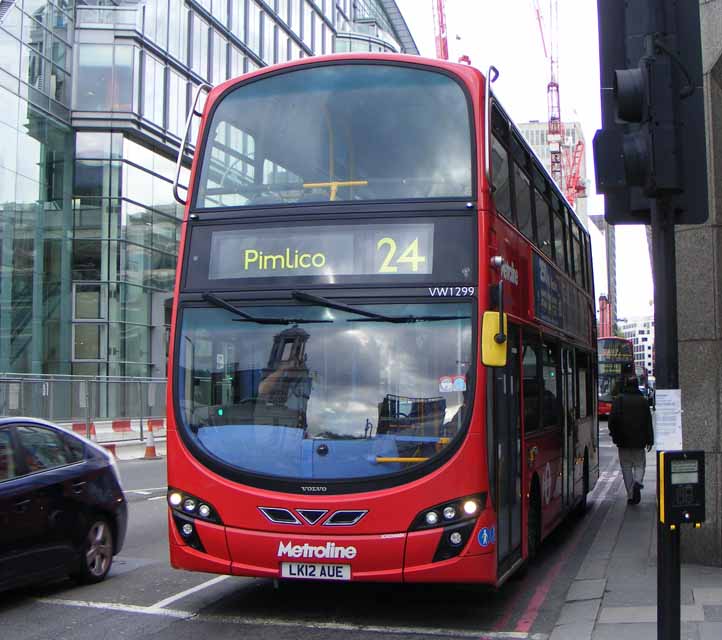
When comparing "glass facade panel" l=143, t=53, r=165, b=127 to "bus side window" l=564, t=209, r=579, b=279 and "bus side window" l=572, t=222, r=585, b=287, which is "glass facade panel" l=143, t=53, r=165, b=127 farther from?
"bus side window" l=564, t=209, r=579, b=279

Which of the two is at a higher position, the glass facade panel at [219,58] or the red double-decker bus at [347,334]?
the glass facade panel at [219,58]

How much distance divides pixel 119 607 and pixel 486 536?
3.10 meters

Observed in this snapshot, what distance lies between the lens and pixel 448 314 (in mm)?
7258

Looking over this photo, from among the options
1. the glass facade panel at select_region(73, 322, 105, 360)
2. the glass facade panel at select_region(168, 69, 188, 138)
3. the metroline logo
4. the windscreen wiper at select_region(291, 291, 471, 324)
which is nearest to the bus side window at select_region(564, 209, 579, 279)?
the windscreen wiper at select_region(291, 291, 471, 324)

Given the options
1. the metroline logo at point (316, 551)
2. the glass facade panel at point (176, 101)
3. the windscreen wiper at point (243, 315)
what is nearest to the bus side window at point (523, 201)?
the windscreen wiper at point (243, 315)

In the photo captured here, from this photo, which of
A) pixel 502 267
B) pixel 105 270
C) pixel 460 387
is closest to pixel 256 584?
pixel 460 387

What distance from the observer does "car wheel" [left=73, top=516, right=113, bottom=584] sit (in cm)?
860

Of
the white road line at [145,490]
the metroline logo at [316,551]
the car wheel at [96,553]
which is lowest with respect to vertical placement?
the white road line at [145,490]

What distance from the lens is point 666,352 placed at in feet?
16.7

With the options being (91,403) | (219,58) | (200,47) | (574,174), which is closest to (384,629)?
(91,403)

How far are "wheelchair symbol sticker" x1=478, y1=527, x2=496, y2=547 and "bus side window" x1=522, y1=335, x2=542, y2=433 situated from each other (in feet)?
6.26

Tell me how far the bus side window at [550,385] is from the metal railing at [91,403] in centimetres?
1298

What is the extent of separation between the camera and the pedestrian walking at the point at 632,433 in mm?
14258

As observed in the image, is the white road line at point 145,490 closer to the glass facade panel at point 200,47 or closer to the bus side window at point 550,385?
the bus side window at point 550,385
